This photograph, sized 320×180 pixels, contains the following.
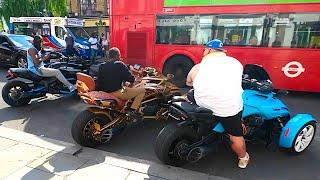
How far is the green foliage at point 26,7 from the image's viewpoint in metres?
30.4

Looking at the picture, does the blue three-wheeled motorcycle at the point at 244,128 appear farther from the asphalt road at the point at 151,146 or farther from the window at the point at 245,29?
the window at the point at 245,29

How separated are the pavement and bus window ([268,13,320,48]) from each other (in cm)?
536

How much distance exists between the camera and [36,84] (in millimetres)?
7090

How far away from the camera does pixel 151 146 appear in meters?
4.88

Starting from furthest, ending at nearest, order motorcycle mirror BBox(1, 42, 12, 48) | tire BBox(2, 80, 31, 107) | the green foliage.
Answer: the green foliage, motorcycle mirror BBox(1, 42, 12, 48), tire BBox(2, 80, 31, 107)

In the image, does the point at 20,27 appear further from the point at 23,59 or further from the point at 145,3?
the point at 145,3

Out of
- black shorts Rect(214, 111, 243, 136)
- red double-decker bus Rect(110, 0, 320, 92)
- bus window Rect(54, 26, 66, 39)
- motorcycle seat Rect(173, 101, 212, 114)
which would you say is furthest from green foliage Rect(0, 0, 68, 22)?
black shorts Rect(214, 111, 243, 136)

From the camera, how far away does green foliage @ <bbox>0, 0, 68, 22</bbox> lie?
30375 millimetres

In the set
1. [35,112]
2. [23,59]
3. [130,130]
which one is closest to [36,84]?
[35,112]

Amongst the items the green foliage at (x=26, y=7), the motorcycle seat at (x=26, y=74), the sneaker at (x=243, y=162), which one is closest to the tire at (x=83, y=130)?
the sneaker at (x=243, y=162)

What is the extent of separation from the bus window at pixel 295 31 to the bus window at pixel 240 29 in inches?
13.5

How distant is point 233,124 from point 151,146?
157cm

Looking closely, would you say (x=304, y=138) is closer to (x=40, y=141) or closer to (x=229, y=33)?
(x=40, y=141)

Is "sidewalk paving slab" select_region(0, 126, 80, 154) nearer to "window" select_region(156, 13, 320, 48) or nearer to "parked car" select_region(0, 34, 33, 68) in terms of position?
"window" select_region(156, 13, 320, 48)
